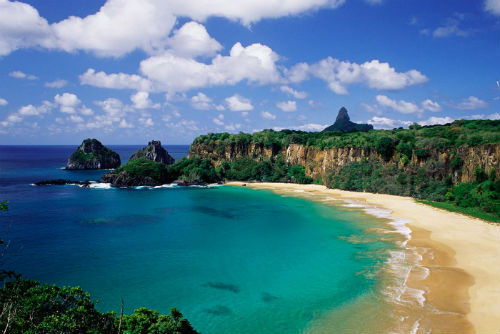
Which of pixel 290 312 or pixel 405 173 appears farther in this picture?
pixel 405 173

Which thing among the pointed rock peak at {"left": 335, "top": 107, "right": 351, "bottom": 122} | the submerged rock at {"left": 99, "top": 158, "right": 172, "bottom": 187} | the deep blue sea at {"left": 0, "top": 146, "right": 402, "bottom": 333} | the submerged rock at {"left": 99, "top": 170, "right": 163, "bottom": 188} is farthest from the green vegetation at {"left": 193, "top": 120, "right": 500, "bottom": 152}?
the pointed rock peak at {"left": 335, "top": 107, "right": 351, "bottom": 122}

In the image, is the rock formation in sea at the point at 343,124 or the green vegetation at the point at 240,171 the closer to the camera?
the green vegetation at the point at 240,171

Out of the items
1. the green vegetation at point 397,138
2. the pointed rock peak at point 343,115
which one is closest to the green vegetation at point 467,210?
the green vegetation at point 397,138

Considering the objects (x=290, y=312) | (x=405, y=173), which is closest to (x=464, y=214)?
(x=405, y=173)

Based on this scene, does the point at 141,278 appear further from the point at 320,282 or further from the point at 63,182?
the point at 63,182

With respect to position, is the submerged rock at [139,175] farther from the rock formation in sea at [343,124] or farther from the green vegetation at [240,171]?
the rock formation in sea at [343,124]

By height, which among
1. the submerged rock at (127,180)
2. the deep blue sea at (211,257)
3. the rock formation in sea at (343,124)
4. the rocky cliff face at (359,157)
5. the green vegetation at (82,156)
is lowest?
the deep blue sea at (211,257)
